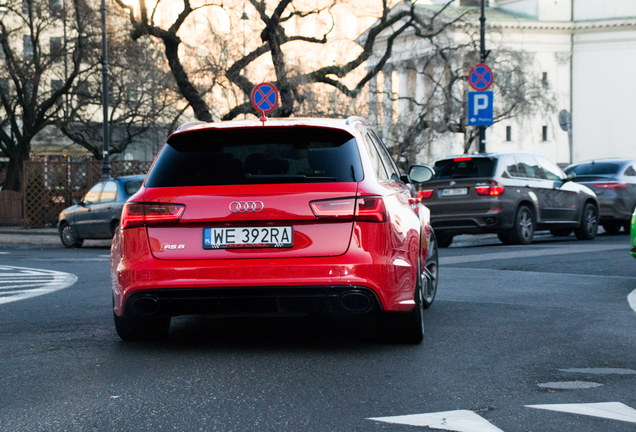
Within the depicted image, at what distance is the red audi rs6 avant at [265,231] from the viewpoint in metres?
6.06

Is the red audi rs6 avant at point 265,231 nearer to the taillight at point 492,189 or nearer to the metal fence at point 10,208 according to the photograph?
the taillight at point 492,189

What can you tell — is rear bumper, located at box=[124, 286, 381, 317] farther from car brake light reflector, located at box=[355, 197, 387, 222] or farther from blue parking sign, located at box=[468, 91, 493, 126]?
blue parking sign, located at box=[468, 91, 493, 126]

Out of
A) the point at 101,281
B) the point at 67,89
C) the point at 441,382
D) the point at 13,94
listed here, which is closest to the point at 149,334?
the point at 441,382

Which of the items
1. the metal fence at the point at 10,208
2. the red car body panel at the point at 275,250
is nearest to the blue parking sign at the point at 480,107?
the metal fence at the point at 10,208

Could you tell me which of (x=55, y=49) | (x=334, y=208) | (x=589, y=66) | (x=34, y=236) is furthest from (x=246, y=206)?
(x=589, y=66)

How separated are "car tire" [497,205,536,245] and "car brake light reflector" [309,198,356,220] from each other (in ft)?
37.6

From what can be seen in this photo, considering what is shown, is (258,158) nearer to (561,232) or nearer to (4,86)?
(561,232)

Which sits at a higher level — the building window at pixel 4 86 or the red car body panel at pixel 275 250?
the building window at pixel 4 86

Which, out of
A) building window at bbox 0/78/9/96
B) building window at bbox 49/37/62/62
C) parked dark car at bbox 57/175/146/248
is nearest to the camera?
parked dark car at bbox 57/175/146/248

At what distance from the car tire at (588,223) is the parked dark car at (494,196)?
2.82 feet

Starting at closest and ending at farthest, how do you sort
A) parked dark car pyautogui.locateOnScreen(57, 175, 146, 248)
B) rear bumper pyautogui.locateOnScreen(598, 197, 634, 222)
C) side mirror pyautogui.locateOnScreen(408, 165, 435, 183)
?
side mirror pyautogui.locateOnScreen(408, 165, 435, 183), parked dark car pyautogui.locateOnScreen(57, 175, 146, 248), rear bumper pyautogui.locateOnScreen(598, 197, 634, 222)

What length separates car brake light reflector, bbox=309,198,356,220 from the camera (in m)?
6.07

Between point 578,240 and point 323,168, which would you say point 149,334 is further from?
point 578,240

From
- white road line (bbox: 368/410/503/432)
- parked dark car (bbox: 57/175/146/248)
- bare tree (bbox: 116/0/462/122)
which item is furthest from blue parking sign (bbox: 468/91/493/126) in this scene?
white road line (bbox: 368/410/503/432)
